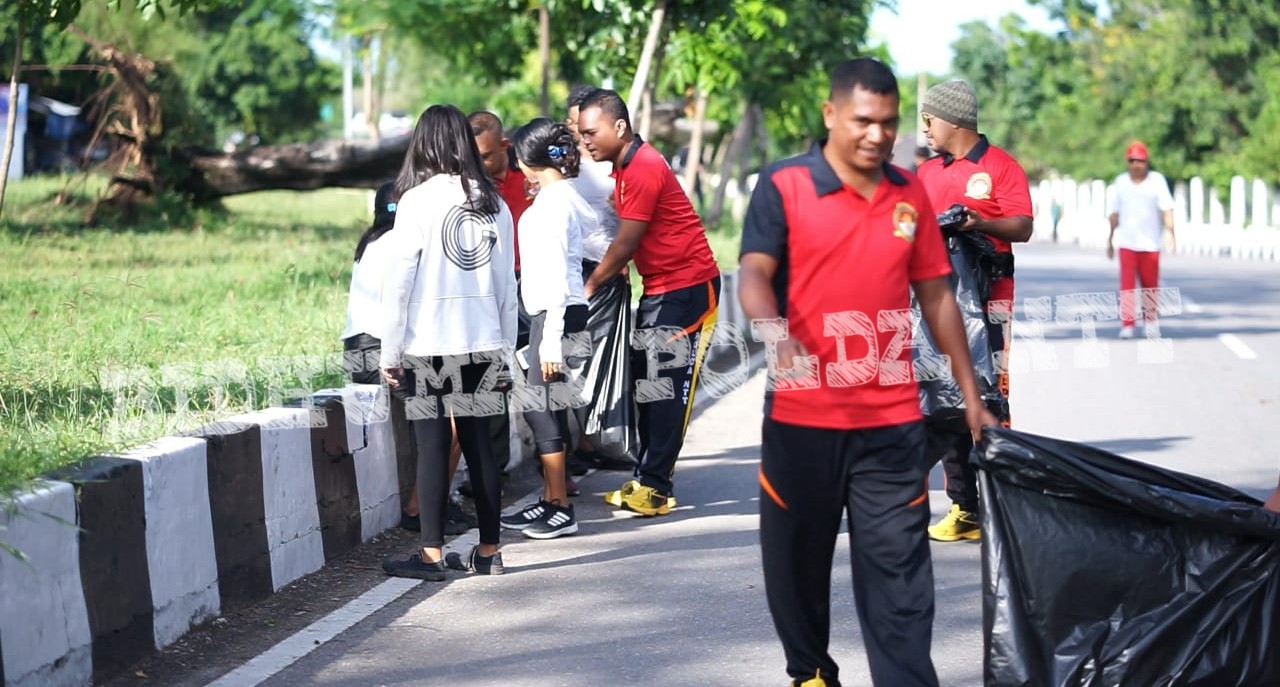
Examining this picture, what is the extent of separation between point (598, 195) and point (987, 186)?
6.58 ft

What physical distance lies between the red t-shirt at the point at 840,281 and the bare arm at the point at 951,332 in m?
0.14

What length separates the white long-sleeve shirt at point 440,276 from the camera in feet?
20.1

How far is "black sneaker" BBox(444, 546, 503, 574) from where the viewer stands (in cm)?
658

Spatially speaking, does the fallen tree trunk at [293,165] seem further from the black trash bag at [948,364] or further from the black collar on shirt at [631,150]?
the black trash bag at [948,364]

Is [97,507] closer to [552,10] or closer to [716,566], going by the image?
[716,566]

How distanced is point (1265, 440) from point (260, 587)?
6.47 m

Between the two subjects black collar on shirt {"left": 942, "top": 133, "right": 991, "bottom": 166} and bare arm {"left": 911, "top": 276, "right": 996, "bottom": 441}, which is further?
black collar on shirt {"left": 942, "top": 133, "right": 991, "bottom": 166}

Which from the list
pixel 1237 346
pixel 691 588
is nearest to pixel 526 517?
pixel 691 588

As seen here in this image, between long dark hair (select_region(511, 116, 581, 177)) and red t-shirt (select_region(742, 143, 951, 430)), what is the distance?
321 cm

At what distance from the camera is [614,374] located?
7867mm

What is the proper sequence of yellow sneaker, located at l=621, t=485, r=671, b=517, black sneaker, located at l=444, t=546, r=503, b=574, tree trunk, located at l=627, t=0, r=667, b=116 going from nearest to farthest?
black sneaker, located at l=444, t=546, r=503, b=574
yellow sneaker, located at l=621, t=485, r=671, b=517
tree trunk, located at l=627, t=0, r=667, b=116

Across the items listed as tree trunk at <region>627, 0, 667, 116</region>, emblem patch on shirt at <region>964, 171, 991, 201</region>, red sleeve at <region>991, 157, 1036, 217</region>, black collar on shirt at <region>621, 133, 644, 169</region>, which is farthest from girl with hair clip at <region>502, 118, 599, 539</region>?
tree trunk at <region>627, 0, 667, 116</region>

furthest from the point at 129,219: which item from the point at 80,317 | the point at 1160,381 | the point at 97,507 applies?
the point at 97,507

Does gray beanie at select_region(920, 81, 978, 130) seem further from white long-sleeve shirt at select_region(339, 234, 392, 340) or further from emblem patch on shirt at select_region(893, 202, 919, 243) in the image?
emblem patch on shirt at select_region(893, 202, 919, 243)
